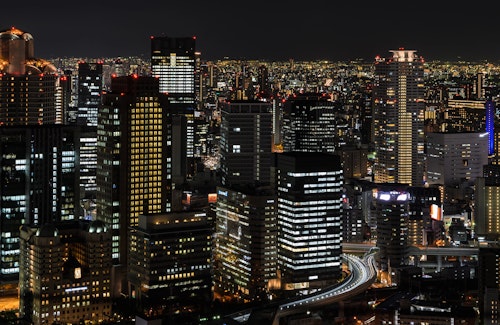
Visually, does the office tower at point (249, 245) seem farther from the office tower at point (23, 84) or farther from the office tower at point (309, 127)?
the office tower at point (309, 127)

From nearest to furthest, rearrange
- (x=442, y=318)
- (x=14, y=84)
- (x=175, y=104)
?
(x=442, y=318) → (x=14, y=84) → (x=175, y=104)

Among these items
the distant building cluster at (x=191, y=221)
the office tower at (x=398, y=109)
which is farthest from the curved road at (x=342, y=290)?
the office tower at (x=398, y=109)

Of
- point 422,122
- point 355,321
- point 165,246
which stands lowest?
point 355,321

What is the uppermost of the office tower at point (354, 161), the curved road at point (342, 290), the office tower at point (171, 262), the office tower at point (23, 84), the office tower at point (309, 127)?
the office tower at point (23, 84)

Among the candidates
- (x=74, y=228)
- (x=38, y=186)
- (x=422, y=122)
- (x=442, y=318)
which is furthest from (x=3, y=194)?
(x=422, y=122)

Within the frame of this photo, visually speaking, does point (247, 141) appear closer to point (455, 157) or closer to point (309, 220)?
point (309, 220)

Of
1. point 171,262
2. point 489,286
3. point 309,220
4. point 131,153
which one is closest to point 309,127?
point 309,220

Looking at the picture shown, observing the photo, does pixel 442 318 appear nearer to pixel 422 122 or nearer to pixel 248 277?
pixel 248 277
